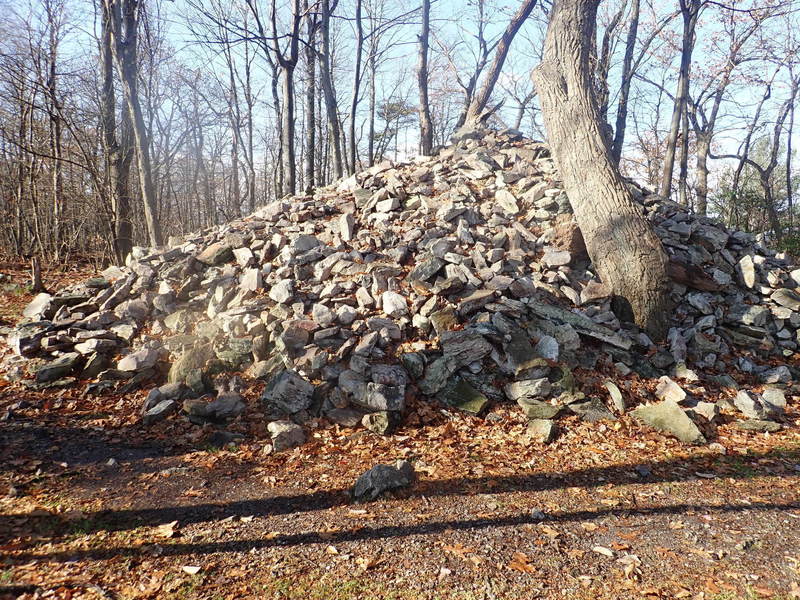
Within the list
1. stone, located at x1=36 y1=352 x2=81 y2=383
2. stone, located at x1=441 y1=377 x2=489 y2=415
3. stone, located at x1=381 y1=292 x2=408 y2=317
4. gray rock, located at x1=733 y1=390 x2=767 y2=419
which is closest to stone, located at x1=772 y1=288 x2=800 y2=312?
gray rock, located at x1=733 y1=390 x2=767 y2=419

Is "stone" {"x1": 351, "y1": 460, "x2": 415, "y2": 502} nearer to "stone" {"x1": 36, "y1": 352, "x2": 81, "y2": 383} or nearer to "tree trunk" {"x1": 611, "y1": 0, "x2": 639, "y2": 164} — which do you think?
"stone" {"x1": 36, "y1": 352, "x2": 81, "y2": 383}

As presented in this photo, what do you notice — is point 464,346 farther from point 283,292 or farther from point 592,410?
point 283,292

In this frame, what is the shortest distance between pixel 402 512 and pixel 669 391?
331 cm

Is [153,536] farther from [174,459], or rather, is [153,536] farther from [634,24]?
[634,24]

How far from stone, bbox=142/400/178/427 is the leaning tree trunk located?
18.1ft

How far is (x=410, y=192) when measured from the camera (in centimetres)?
778

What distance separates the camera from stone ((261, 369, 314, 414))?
4.63 meters

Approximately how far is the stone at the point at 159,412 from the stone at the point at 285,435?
118cm

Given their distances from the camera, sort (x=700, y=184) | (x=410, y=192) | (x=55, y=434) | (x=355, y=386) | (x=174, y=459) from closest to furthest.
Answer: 1. (x=174, y=459)
2. (x=55, y=434)
3. (x=355, y=386)
4. (x=410, y=192)
5. (x=700, y=184)

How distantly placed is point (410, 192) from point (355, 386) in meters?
4.20

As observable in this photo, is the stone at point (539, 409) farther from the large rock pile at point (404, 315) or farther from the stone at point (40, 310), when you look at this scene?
the stone at point (40, 310)

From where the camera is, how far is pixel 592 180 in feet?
20.9

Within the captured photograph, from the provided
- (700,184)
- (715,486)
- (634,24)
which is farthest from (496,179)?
(700,184)

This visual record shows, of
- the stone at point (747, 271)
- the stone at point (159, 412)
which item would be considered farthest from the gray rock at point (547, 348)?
the stone at point (159, 412)
